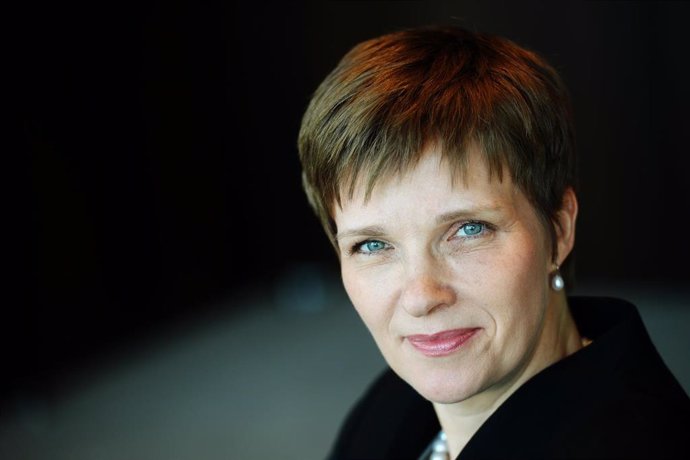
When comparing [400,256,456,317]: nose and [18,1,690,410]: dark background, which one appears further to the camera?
[18,1,690,410]: dark background

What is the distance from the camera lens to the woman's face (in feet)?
4.91

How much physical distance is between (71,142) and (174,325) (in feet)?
3.98

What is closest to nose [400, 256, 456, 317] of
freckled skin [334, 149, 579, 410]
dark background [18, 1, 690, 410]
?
freckled skin [334, 149, 579, 410]

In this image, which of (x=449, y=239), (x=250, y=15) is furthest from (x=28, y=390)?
(x=449, y=239)

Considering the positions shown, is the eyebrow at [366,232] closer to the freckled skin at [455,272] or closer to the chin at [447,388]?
the freckled skin at [455,272]

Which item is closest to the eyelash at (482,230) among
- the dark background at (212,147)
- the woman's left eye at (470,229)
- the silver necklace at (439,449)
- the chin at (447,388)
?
the woman's left eye at (470,229)

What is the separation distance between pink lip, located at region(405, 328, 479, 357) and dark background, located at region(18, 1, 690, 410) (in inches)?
102

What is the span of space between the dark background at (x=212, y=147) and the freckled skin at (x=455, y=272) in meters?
2.55

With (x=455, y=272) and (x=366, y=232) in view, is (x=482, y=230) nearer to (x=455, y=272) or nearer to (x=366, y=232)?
(x=455, y=272)

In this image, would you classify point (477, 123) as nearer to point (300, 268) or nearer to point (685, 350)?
point (685, 350)

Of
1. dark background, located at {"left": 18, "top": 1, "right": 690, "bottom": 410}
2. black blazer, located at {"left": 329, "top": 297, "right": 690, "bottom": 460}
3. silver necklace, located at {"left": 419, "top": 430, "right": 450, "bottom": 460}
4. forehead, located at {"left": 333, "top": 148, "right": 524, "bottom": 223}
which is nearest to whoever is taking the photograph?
black blazer, located at {"left": 329, "top": 297, "right": 690, "bottom": 460}

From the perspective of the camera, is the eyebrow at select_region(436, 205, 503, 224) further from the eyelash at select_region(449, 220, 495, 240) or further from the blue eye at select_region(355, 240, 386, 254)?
the blue eye at select_region(355, 240, 386, 254)

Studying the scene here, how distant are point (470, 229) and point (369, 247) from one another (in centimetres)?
19

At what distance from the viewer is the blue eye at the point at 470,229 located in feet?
5.00
